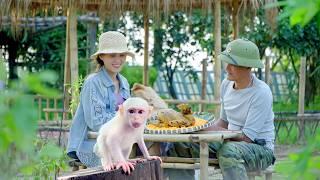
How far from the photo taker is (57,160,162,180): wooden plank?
4344mm

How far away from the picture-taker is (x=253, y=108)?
598cm

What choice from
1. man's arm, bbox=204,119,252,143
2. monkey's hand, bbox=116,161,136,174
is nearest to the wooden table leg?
man's arm, bbox=204,119,252,143

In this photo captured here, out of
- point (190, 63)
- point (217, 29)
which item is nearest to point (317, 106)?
point (190, 63)

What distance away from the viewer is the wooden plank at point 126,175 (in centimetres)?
434

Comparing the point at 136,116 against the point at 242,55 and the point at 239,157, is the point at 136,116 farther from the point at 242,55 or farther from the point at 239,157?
the point at 242,55

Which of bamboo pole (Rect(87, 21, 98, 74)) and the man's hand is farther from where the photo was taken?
bamboo pole (Rect(87, 21, 98, 74))

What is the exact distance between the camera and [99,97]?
586 cm

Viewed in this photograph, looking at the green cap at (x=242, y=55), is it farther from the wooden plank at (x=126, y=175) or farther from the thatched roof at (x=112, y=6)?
the thatched roof at (x=112, y=6)

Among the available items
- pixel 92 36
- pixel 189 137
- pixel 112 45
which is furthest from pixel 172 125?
pixel 92 36

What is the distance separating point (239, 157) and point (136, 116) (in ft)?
4.45

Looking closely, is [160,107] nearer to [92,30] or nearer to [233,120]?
[233,120]

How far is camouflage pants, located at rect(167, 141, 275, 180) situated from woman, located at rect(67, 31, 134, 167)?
73cm

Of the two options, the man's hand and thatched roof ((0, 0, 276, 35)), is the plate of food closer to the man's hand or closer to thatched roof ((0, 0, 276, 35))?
the man's hand

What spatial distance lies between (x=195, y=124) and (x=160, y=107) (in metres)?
1.03
